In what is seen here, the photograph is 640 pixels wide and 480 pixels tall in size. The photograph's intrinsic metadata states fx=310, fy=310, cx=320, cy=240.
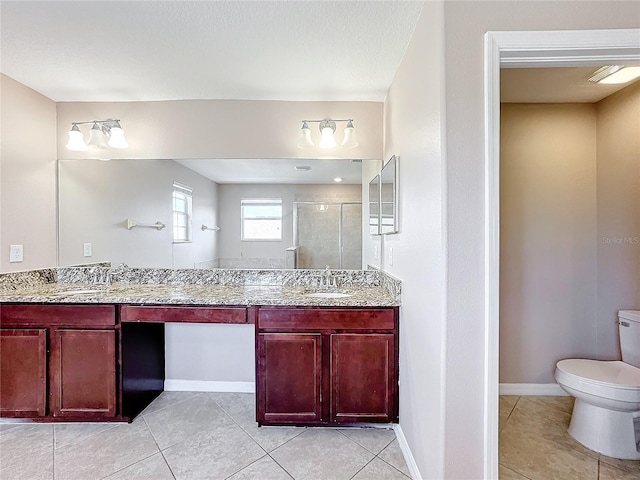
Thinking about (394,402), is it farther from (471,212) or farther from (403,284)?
(471,212)

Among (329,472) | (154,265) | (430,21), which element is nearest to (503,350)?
(329,472)

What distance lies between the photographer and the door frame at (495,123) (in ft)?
4.05

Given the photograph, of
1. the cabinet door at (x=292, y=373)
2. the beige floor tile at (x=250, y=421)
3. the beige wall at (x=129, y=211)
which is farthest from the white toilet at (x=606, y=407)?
the beige wall at (x=129, y=211)

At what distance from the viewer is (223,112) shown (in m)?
2.48

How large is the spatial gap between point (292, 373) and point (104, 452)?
1.13m

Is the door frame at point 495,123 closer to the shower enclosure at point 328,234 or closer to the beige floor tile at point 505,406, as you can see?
the beige floor tile at point 505,406

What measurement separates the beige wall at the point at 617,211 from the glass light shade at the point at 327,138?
6.66 ft

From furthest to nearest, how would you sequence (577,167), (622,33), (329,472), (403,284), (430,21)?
(577,167) → (403,284) → (329,472) → (430,21) → (622,33)

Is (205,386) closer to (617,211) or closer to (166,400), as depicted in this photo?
(166,400)

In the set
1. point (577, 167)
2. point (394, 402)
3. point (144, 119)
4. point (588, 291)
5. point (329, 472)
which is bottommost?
point (329, 472)

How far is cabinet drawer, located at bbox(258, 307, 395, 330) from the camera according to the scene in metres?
1.91

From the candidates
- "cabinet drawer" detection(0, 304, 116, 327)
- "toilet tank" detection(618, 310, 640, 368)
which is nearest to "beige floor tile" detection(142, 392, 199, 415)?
"cabinet drawer" detection(0, 304, 116, 327)

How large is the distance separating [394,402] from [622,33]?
2.09 metres

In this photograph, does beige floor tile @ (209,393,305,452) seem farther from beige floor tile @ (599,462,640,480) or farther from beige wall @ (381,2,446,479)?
beige floor tile @ (599,462,640,480)
